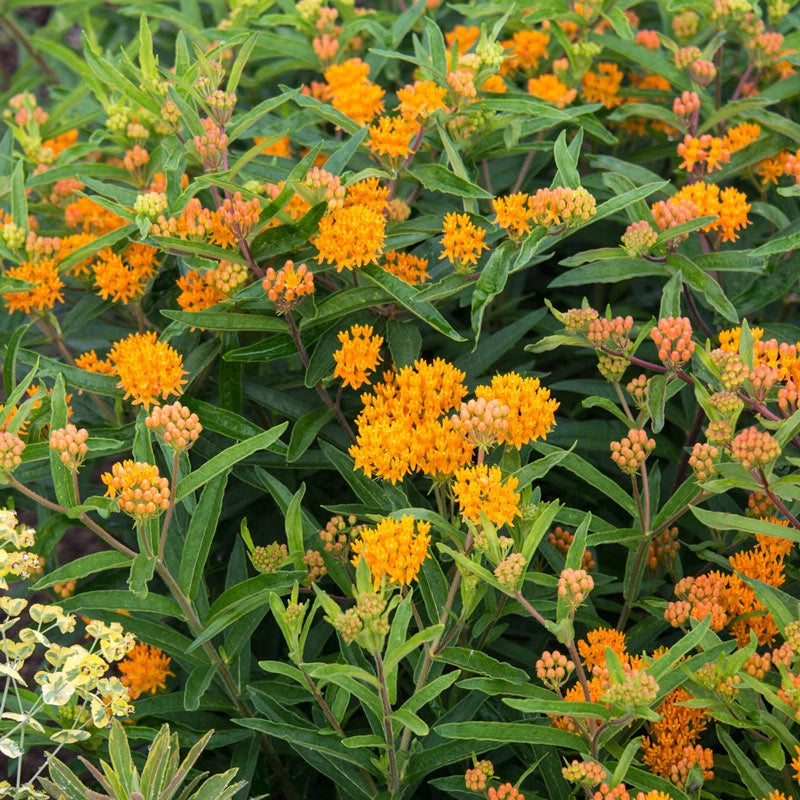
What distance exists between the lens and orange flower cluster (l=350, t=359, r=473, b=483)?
7.98ft

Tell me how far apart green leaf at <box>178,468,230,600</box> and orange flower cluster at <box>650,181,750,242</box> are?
4.46 feet

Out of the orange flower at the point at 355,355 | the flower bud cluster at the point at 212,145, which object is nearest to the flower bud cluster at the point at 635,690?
the orange flower at the point at 355,355

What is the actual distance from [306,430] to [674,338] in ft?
3.42

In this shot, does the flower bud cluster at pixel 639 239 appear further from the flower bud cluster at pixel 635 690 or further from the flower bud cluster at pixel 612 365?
the flower bud cluster at pixel 635 690

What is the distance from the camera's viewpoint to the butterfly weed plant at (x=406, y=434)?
222cm

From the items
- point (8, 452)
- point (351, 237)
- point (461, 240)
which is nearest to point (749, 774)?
point (461, 240)

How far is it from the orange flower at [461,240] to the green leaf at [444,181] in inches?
4.6

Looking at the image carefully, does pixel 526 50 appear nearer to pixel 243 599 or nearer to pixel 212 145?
pixel 212 145

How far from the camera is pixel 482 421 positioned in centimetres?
232

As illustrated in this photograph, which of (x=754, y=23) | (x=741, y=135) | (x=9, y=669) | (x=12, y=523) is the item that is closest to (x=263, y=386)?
(x=12, y=523)

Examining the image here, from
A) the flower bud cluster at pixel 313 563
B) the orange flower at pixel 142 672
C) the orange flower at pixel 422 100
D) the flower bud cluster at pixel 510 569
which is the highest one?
the orange flower at pixel 422 100

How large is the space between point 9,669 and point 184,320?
1.04m

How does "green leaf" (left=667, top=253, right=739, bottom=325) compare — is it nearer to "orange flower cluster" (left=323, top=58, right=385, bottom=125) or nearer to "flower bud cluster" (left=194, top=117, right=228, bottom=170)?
"orange flower cluster" (left=323, top=58, right=385, bottom=125)

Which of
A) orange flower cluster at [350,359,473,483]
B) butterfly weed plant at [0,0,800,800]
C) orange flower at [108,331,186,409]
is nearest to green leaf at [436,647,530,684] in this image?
butterfly weed plant at [0,0,800,800]
